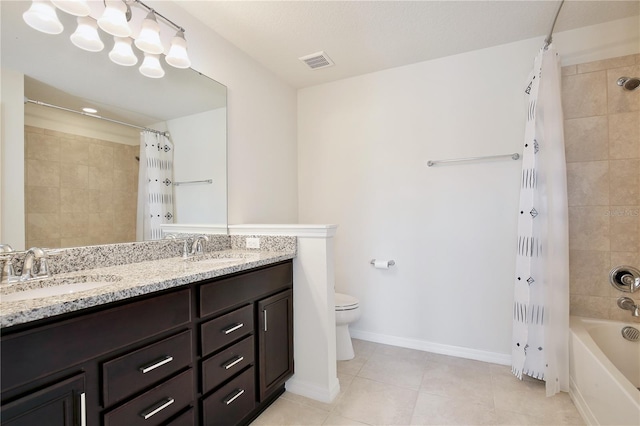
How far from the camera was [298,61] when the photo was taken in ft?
7.98

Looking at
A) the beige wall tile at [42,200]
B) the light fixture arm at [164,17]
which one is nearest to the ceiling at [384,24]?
the light fixture arm at [164,17]

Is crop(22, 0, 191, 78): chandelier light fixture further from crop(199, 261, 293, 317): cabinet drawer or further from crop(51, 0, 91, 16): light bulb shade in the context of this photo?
crop(199, 261, 293, 317): cabinet drawer

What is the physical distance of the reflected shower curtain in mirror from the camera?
1.60m

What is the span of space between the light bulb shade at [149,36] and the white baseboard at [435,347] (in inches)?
99.6

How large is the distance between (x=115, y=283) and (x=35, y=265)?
1.28 feet

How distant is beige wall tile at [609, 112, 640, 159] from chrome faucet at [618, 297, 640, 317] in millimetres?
901

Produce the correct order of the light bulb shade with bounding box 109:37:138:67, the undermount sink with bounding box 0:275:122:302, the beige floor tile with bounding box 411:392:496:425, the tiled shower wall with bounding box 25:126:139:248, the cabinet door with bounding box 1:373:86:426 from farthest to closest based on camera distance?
the beige floor tile with bounding box 411:392:496:425 < the light bulb shade with bounding box 109:37:138:67 < the tiled shower wall with bounding box 25:126:139:248 < the undermount sink with bounding box 0:275:122:302 < the cabinet door with bounding box 1:373:86:426

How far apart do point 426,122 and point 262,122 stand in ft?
4.43

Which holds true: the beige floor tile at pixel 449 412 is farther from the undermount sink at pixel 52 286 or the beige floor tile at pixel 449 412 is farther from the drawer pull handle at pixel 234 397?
the undermount sink at pixel 52 286

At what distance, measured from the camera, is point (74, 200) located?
4.36 feet

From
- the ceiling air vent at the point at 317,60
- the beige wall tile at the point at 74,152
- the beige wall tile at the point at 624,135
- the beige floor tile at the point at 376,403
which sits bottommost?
the beige floor tile at the point at 376,403

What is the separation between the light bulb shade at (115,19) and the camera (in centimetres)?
138

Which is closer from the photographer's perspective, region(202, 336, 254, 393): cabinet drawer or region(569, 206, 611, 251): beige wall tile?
region(202, 336, 254, 393): cabinet drawer

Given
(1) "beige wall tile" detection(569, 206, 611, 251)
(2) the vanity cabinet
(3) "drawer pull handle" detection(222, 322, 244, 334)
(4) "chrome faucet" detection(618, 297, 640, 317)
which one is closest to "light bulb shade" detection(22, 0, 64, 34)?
(2) the vanity cabinet
